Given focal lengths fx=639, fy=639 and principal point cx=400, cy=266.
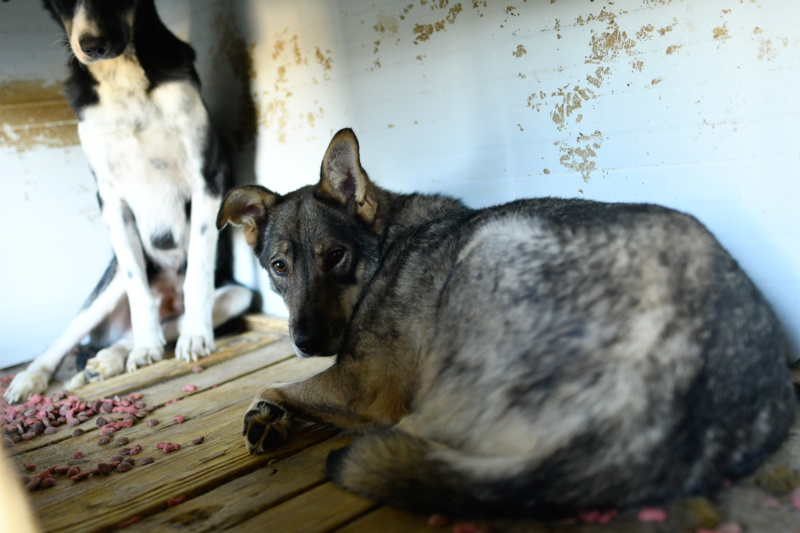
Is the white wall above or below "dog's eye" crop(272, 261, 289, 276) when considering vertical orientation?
above

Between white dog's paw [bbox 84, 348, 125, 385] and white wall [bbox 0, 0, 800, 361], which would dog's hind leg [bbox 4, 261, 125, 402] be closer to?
white dog's paw [bbox 84, 348, 125, 385]

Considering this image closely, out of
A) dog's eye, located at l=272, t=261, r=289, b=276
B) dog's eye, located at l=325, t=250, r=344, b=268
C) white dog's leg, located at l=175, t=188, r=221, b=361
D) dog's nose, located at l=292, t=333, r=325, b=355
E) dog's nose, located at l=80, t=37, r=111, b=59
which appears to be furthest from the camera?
white dog's leg, located at l=175, t=188, r=221, b=361

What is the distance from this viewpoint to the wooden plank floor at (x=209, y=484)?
1.96 m

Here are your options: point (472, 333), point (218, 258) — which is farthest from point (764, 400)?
point (218, 258)

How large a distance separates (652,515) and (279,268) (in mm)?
1847

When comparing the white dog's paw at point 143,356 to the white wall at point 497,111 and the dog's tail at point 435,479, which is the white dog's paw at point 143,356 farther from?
the dog's tail at point 435,479

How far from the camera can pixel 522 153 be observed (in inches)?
127

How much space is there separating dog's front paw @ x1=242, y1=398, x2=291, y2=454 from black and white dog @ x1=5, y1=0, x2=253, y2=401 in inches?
62.0

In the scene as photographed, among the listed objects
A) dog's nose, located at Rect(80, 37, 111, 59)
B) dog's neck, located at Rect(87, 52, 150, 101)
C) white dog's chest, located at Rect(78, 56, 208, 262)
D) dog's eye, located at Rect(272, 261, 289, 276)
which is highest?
dog's nose, located at Rect(80, 37, 111, 59)

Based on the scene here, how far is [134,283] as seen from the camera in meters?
4.20

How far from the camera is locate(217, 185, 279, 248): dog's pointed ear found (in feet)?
10.0

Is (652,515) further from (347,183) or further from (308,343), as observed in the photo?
(347,183)

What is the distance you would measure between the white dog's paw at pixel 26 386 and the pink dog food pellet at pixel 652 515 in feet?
11.3

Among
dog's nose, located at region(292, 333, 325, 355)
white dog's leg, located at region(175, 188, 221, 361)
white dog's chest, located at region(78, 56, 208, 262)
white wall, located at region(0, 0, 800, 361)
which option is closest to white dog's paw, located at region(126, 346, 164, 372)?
white dog's leg, located at region(175, 188, 221, 361)
